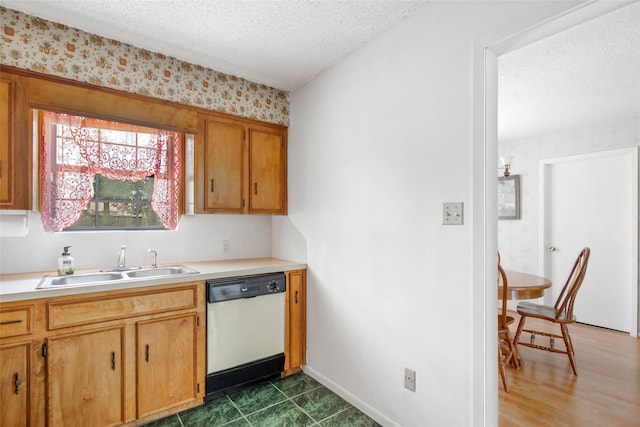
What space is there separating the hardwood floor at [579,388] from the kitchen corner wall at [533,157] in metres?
1.39

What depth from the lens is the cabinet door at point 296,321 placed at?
266 cm

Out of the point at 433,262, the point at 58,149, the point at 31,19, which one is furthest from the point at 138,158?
the point at 433,262

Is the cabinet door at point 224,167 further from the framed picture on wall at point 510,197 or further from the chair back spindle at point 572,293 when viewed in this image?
the framed picture on wall at point 510,197

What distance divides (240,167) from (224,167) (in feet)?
0.47

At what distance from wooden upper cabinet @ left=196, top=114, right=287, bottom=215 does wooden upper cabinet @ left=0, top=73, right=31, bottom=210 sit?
1.01 metres

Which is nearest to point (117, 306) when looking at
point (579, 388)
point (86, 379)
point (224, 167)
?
point (86, 379)

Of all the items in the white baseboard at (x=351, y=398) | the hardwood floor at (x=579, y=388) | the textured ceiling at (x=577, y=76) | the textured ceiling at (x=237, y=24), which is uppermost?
the textured ceiling at (x=237, y=24)

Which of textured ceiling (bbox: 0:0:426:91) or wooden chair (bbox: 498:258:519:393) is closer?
textured ceiling (bbox: 0:0:426:91)

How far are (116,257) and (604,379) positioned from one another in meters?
4.03

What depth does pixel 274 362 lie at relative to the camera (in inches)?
100

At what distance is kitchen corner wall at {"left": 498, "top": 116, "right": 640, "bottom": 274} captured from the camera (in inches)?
149

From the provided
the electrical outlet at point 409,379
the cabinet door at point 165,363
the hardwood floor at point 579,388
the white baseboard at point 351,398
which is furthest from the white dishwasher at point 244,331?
the hardwood floor at point 579,388

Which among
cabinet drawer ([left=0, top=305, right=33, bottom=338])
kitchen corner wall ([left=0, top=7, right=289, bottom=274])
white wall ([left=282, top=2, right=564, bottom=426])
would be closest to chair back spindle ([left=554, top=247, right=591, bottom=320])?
white wall ([left=282, top=2, right=564, bottom=426])

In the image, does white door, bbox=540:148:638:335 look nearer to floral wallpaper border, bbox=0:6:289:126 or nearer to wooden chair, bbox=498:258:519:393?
wooden chair, bbox=498:258:519:393
